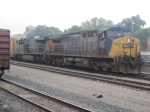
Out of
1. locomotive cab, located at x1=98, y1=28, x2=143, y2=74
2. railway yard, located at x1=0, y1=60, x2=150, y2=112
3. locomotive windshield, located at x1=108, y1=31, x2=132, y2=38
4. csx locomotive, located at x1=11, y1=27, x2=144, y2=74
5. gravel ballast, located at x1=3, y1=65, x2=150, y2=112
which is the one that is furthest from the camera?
locomotive windshield, located at x1=108, y1=31, x2=132, y2=38

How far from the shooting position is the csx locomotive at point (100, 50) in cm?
1627

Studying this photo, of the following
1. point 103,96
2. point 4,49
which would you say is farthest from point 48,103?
point 4,49

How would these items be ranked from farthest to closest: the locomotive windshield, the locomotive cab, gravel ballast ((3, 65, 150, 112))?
the locomotive windshield < the locomotive cab < gravel ballast ((3, 65, 150, 112))

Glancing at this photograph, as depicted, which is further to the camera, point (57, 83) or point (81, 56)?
point (81, 56)

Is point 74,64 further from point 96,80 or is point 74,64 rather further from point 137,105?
point 137,105

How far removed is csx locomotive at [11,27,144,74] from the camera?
16.3 m

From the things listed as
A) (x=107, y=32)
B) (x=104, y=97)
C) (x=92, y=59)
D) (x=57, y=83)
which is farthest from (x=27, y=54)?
(x=104, y=97)

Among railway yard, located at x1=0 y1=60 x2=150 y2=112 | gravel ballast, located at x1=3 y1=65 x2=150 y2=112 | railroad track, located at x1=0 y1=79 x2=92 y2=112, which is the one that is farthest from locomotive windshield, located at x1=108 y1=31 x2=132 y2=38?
railroad track, located at x1=0 y1=79 x2=92 y2=112

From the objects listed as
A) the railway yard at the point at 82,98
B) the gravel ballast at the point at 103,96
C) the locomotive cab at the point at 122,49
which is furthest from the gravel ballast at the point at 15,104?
the locomotive cab at the point at 122,49

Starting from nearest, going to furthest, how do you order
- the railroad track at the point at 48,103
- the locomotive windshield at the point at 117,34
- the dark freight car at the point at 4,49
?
the railroad track at the point at 48,103 < the dark freight car at the point at 4,49 < the locomotive windshield at the point at 117,34

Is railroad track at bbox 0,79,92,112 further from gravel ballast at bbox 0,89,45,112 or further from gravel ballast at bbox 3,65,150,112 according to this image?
gravel ballast at bbox 3,65,150,112

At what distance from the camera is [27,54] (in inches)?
1268

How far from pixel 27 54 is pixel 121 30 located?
18.0m

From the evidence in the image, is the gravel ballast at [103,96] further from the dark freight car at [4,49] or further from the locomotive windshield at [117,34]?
the locomotive windshield at [117,34]
